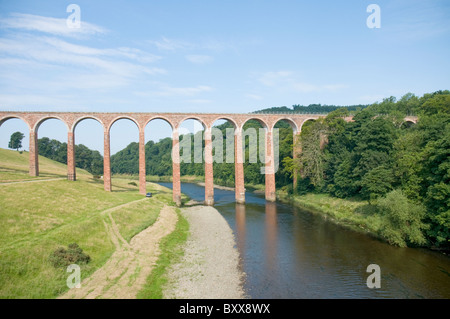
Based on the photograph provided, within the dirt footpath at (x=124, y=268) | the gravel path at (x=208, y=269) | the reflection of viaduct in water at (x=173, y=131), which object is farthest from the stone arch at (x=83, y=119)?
the gravel path at (x=208, y=269)

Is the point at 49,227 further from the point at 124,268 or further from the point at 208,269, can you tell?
the point at 208,269

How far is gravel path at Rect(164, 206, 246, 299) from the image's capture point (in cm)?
1819

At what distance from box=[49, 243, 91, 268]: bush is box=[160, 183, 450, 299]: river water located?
444 inches

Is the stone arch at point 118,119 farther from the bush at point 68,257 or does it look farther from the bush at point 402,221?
the bush at point 402,221

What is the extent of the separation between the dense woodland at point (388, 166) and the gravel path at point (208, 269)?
14.8m

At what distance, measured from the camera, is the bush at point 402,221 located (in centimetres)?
2520

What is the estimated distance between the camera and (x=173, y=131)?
162ft

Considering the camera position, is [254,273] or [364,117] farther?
[364,117]

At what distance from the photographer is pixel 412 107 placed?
68.0 m

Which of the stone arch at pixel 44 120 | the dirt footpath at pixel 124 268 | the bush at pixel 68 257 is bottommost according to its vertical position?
the dirt footpath at pixel 124 268

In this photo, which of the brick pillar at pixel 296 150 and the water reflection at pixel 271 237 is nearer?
the water reflection at pixel 271 237

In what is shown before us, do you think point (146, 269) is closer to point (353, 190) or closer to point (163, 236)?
point (163, 236)

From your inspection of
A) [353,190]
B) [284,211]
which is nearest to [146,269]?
[284,211]
